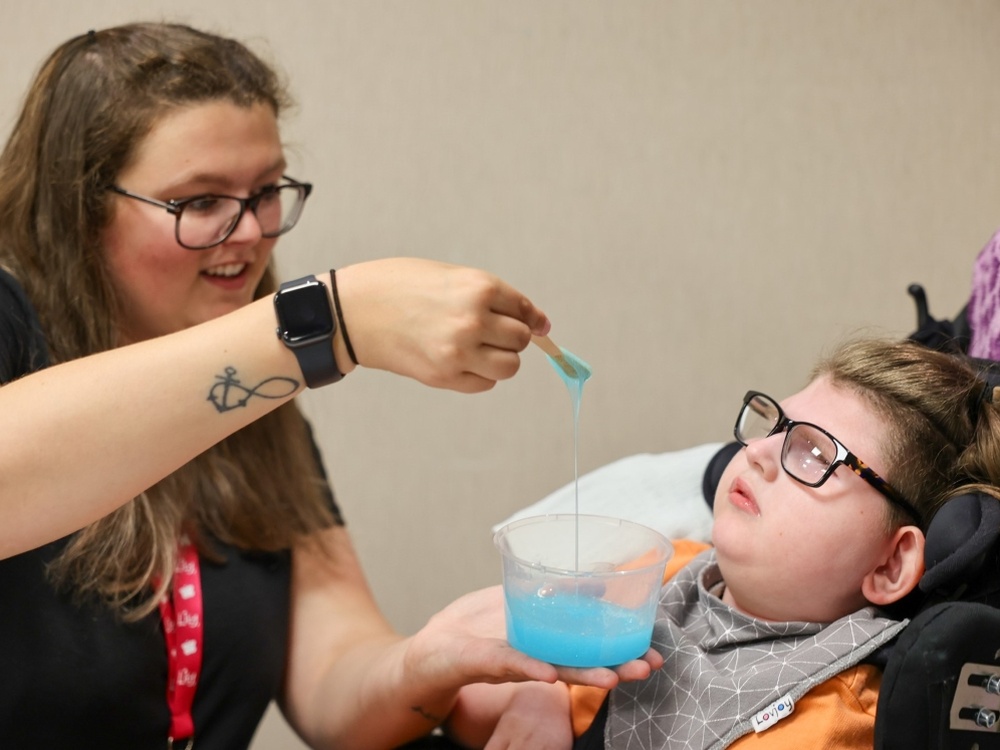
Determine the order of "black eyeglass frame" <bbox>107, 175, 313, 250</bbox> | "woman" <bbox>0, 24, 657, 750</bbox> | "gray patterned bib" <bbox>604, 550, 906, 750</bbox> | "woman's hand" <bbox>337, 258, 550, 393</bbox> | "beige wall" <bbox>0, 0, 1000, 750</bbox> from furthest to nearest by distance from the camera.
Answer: "beige wall" <bbox>0, 0, 1000, 750</bbox>
"black eyeglass frame" <bbox>107, 175, 313, 250</bbox>
"woman" <bbox>0, 24, 657, 750</bbox>
"gray patterned bib" <bbox>604, 550, 906, 750</bbox>
"woman's hand" <bbox>337, 258, 550, 393</bbox>

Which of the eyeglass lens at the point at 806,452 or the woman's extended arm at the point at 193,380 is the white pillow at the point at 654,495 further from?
the woman's extended arm at the point at 193,380

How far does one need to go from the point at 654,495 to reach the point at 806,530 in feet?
1.61

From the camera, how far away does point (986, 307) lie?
1.62 m

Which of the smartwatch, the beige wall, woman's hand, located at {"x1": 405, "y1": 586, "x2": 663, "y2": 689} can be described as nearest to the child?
woman's hand, located at {"x1": 405, "y1": 586, "x2": 663, "y2": 689}

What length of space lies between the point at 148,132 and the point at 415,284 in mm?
651

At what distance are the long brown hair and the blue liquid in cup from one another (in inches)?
25.4

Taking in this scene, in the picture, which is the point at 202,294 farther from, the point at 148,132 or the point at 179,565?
the point at 179,565

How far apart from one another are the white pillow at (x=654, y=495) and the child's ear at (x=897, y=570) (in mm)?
375

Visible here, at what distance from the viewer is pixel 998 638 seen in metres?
1.15

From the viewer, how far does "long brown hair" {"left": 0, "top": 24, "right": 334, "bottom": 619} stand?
153cm

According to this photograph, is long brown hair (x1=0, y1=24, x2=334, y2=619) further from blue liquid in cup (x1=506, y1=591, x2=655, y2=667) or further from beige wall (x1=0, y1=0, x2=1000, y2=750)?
beige wall (x1=0, y1=0, x2=1000, y2=750)

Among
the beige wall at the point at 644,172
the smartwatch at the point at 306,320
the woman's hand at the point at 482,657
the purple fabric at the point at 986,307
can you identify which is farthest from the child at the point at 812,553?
the beige wall at the point at 644,172

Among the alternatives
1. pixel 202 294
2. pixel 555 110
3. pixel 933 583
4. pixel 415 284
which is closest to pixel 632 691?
pixel 933 583

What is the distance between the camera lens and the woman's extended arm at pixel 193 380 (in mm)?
1119
